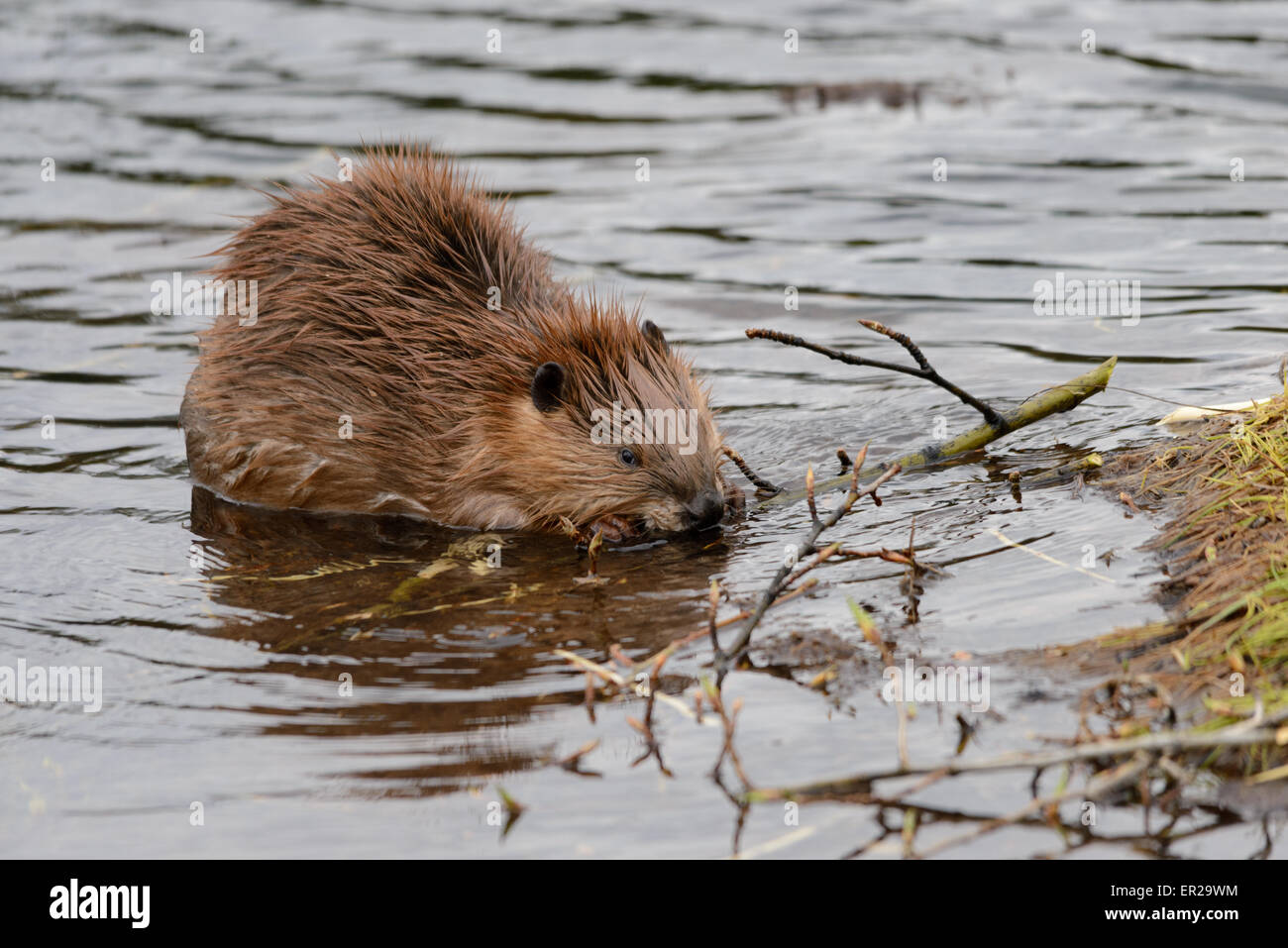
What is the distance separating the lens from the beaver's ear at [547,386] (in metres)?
5.39

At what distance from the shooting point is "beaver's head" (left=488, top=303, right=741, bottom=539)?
5301mm

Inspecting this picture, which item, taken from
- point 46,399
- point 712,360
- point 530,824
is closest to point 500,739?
point 530,824

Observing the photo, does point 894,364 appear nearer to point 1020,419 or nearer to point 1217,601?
point 1020,419

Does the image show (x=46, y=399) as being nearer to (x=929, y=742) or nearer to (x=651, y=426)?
(x=651, y=426)

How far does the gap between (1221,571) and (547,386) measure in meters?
2.42

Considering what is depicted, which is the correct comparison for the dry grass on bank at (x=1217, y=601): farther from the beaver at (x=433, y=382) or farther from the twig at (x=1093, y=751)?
the beaver at (x=433, y=382)

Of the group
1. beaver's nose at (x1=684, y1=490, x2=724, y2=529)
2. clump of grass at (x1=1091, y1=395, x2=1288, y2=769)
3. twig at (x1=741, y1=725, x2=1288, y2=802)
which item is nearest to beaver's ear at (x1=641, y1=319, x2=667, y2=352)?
beaver's nose at (x1=684, y1=490, x2=724, y2=529)

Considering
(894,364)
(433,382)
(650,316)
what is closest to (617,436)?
(433,382)

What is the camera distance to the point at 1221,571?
156 inches

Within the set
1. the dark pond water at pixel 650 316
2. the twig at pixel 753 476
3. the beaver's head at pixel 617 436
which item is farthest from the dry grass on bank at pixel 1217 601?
the beaver's head at pixel 617 436

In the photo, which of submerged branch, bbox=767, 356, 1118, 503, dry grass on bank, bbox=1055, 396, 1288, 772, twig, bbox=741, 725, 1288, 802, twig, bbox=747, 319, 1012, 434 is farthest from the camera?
submerged branch, bbox=767, 356, 1118, 503

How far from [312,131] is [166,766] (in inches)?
327

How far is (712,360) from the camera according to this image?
7.27 m

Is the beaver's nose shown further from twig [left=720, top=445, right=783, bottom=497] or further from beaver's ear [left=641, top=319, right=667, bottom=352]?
beaver's ear [left=641, top=319, right=667, bottom=352]
